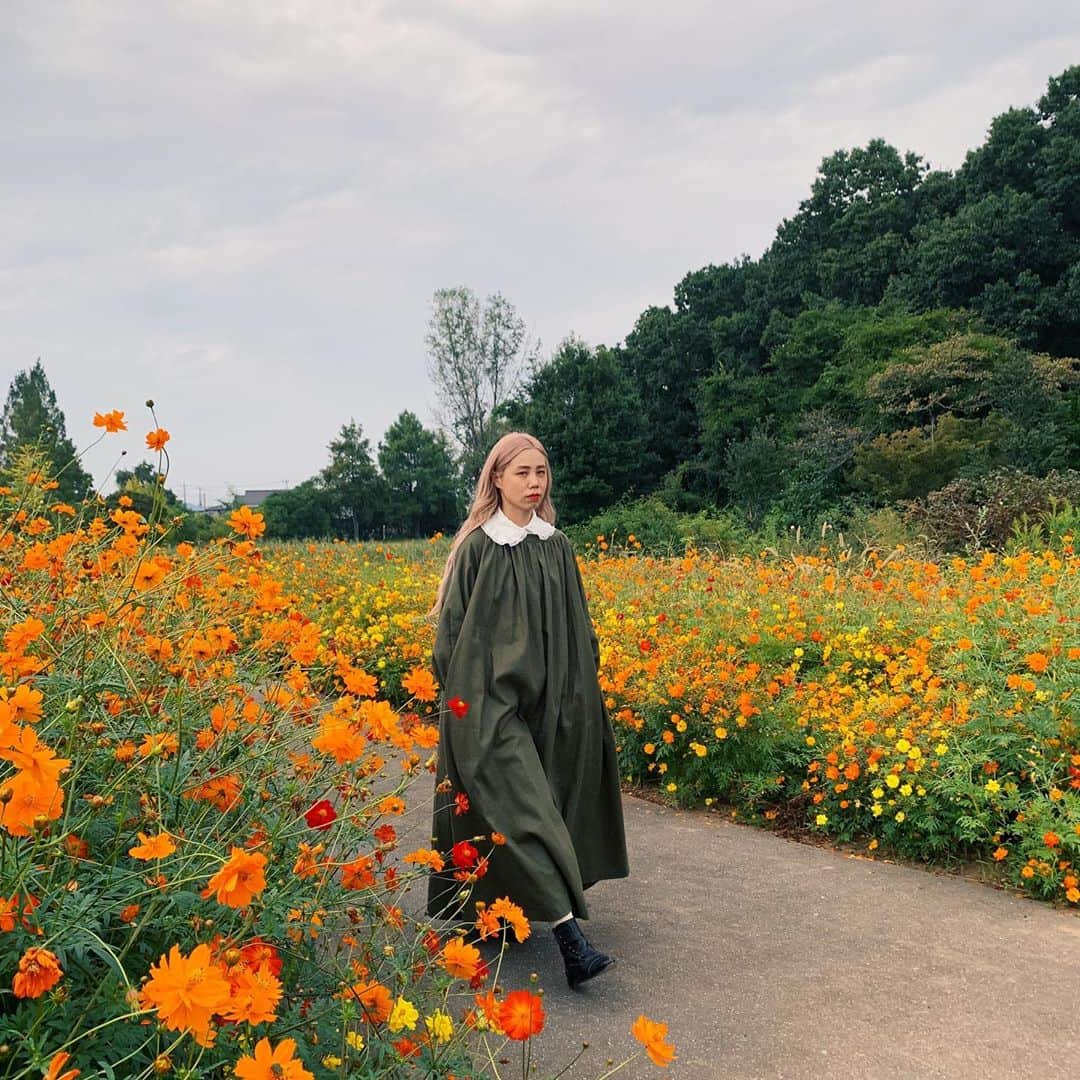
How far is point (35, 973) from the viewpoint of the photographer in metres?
1.18

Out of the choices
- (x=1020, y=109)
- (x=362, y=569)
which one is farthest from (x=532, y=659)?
(x=1020, y=109)

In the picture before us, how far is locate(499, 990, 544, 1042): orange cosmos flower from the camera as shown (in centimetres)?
152

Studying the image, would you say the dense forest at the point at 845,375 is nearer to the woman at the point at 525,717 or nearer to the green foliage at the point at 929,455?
the green foliage at the point at 929,455

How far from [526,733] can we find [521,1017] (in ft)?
4.94

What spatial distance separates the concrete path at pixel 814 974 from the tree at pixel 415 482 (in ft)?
161

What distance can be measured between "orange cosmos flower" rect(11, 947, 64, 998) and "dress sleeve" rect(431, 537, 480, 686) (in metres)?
1.98

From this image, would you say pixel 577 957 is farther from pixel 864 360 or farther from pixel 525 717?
pixel 864 360

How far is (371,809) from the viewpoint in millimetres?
2049

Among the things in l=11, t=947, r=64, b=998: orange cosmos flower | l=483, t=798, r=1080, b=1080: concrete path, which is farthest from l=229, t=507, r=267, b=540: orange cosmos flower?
l=11, t=947, r=64, b=998: orange cosmos flower

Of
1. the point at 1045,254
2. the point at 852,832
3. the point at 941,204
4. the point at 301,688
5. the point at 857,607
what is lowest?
the point at 852,832

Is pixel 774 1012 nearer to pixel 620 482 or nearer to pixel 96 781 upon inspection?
pixel 96 781

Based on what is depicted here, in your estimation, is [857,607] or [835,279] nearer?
[857,607]

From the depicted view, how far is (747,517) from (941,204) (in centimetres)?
1536

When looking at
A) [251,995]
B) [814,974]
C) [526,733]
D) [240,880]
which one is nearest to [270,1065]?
[251,995]
